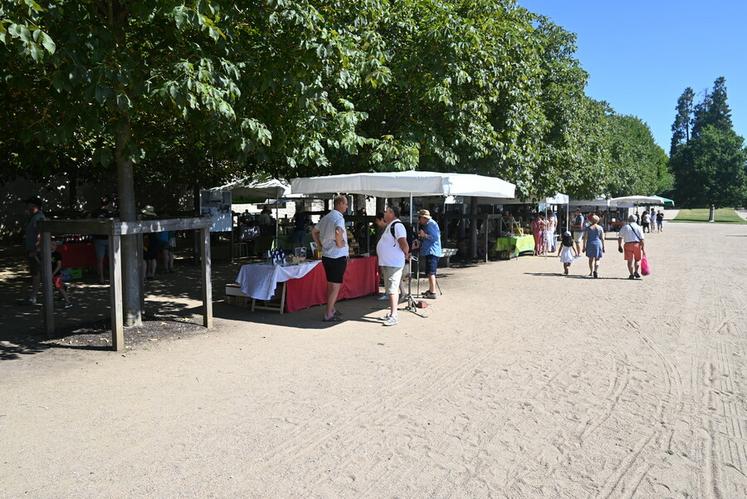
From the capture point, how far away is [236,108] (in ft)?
24.8

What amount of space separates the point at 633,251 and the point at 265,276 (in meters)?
9.16

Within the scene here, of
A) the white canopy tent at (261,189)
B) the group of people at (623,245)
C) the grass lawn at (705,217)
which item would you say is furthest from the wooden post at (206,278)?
the grass lawn at (705,217)

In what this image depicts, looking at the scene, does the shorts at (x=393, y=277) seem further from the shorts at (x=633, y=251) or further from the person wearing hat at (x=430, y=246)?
the shorts at (x=633, y=251)

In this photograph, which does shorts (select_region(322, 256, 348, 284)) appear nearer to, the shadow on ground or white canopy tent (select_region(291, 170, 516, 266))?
the shadow on ground

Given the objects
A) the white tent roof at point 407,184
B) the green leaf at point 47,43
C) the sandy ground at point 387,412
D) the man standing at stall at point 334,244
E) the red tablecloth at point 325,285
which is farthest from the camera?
the red tablecloth at point 325,285

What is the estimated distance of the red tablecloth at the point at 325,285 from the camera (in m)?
9.31

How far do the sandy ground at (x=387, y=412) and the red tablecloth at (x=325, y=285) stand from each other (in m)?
0.69

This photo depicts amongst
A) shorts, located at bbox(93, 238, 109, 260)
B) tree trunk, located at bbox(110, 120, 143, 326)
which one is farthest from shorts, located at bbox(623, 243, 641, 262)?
shorts, located at bbox(93, 238, 109, 260)

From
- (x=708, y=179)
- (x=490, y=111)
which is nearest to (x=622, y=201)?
(x=490, y=111)

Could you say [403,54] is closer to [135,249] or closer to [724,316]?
[135,249]

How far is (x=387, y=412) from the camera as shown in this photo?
16.2 feet

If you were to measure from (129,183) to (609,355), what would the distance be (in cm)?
640

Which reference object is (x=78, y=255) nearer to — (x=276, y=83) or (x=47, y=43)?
(x=276, y=83)

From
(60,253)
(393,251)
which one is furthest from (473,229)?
(60,253)
